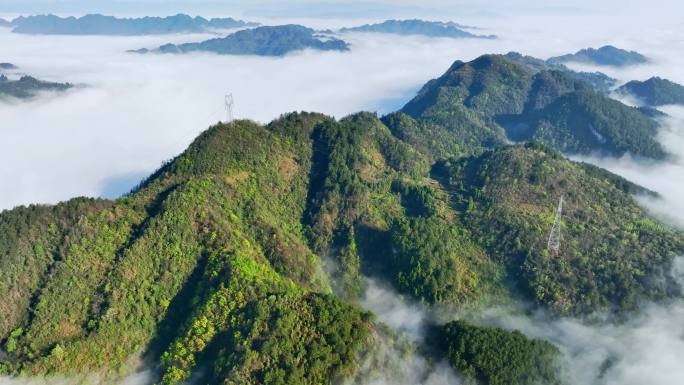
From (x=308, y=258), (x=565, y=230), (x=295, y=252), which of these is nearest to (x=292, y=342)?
(x=295, y=252)

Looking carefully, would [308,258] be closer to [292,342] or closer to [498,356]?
[292,342]

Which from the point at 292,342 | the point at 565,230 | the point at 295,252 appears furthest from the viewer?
the point at 565,230

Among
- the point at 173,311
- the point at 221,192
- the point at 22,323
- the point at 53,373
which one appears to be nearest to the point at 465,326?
the point at 173,311

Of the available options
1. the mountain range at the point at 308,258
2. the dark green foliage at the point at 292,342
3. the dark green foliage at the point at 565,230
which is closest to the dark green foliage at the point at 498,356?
the mountain range at the point at 308,258

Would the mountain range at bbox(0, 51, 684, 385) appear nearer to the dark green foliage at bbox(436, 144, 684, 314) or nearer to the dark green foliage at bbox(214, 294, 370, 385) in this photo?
the dark green foliage at bbox(214, 294, 370, 385)

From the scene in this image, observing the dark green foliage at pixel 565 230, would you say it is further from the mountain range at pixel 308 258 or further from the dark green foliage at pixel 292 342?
the dark green foliage at pixel 292 342

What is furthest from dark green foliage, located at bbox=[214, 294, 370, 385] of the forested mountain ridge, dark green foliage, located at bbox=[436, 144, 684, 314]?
dark green foliage, located at bbox=[436, 144, 684, 314]
